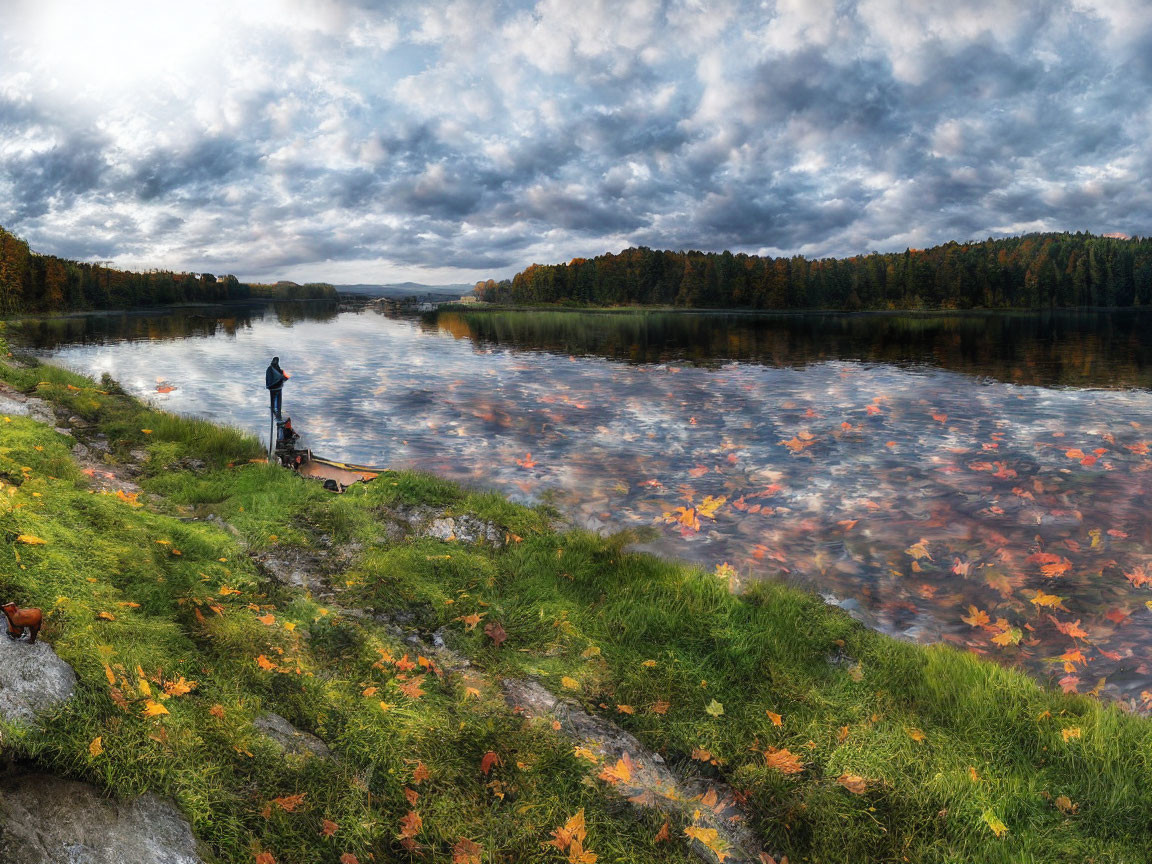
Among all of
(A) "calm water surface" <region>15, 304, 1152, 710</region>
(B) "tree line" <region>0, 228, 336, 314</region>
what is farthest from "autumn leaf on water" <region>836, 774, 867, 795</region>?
(B) "tree line" <region>0, 228, 336, 314</region>

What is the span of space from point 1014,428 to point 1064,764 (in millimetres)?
19031

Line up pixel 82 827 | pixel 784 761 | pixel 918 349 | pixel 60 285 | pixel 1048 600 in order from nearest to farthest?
1. pixel 82 827
2. pixel 784 761
3. pixel 1048 600
4. pixel 918 349
5. pixel 60 285

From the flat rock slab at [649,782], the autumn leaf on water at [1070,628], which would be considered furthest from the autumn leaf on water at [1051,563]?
the flat rock slab at [649,782]

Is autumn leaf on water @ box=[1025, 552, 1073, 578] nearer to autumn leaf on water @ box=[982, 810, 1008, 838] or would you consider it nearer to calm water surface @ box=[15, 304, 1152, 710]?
calm water surface @ box=[15, 304, 1152, 710]

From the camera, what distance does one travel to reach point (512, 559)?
888 cm

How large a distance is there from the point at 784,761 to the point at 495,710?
2.41 meters

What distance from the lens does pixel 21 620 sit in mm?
3789

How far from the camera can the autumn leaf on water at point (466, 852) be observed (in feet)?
12.6

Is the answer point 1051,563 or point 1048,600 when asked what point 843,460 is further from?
point 1048,600

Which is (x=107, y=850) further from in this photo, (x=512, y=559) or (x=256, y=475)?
(x=256, y=475)

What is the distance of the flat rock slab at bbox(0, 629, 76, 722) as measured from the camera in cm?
344

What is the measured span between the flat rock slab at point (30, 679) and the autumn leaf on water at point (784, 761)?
4945mm

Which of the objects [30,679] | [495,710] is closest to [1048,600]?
[495,710]

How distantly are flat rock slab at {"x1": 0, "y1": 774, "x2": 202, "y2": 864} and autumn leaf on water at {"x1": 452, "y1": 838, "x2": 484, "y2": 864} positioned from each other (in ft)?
4.70
